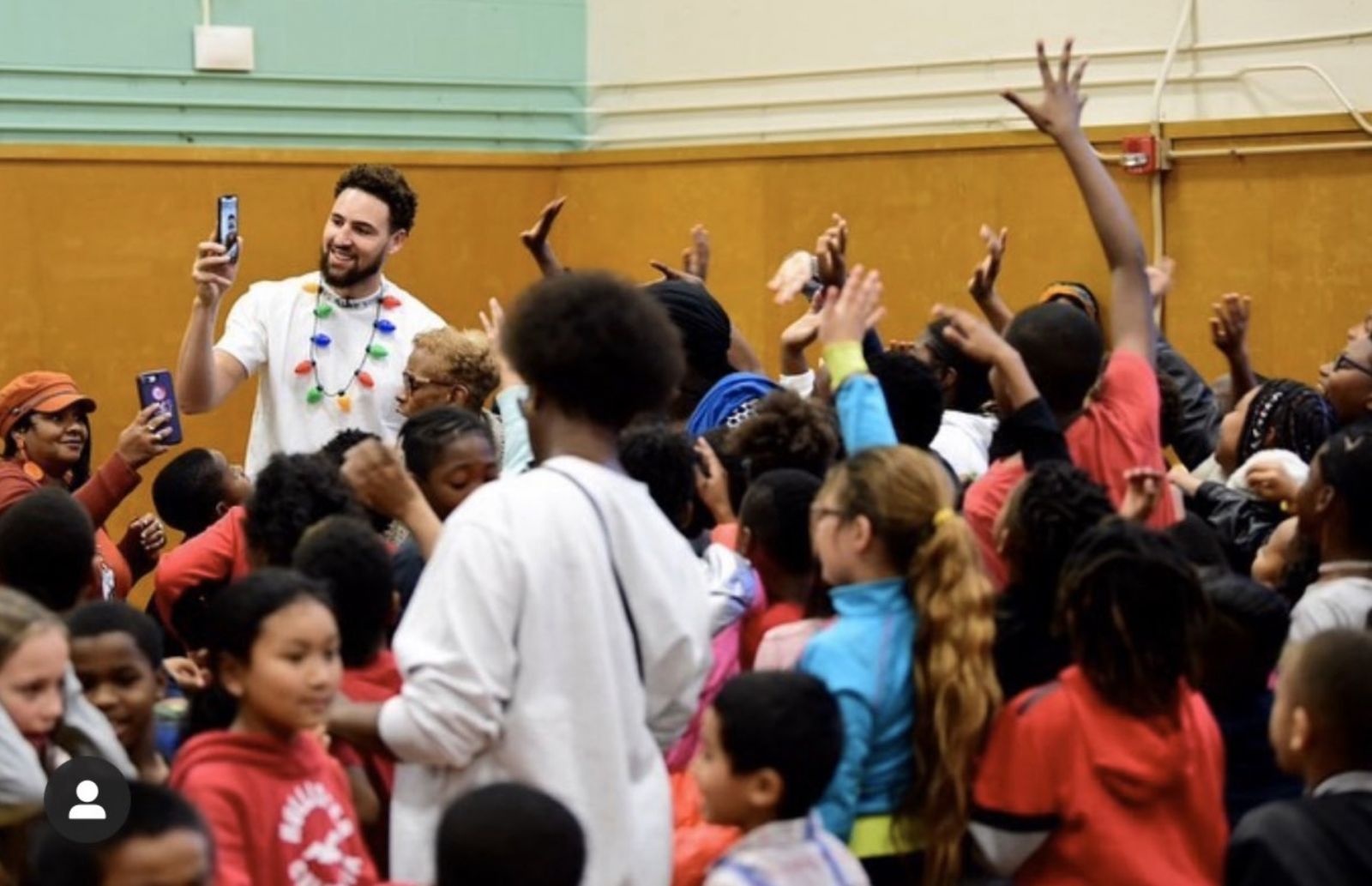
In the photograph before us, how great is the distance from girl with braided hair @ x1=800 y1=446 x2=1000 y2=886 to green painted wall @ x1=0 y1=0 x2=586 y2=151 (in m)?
6.40

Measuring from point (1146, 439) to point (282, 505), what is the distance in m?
1.65

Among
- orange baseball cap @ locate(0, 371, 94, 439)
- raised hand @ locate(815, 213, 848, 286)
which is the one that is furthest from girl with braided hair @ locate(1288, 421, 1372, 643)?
orange baseball cap @ locate(0, 371, 94, 439)

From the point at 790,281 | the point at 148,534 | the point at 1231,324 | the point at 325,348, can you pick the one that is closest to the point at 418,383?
the point at 325,348

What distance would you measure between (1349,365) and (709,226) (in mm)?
4946

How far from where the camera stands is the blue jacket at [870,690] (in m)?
3.59

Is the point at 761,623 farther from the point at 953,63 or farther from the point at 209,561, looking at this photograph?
the point at 953,63

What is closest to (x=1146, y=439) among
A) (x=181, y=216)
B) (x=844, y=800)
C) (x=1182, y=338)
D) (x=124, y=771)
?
(x=844, y=800)

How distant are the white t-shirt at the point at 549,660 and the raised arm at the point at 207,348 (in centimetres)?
275

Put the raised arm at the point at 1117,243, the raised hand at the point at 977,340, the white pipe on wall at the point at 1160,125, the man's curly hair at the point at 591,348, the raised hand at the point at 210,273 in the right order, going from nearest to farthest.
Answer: the man's curly hair at the point at 591,348 < the raised hand at the point at 977,340 < the raised arm at the point at 1117,243 < the raised hand at the point at 210,273 < the white pipe on wall at the point at 1160,125

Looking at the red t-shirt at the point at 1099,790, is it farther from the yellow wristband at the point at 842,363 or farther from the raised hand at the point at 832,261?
the raised hand at the point at 832,261

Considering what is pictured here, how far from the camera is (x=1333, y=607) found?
4.13 meters

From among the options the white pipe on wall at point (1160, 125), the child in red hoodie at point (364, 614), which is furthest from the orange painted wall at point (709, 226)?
the child in red hoodie at point (364, 614)

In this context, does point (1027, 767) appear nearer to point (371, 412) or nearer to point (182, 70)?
point (371, 412)

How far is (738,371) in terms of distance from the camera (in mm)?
6266
